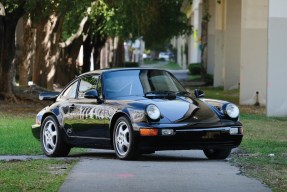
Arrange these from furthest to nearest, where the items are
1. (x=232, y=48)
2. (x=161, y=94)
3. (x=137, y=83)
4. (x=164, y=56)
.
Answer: (x=164, y=56), (x=232, y=48), (x=137, y=83), (x=161, y=94)

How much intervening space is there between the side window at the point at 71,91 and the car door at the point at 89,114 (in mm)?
141

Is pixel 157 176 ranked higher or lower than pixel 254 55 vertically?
lower

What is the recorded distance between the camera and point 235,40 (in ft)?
140

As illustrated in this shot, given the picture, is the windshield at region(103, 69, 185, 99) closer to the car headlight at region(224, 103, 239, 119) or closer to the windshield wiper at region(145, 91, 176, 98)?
the windshield wiper at region(145, 91, 176, 98)

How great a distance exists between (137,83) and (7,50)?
1472 centimetres

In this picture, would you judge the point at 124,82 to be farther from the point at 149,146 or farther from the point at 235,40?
the point at 235,40

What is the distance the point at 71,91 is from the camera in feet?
44.5

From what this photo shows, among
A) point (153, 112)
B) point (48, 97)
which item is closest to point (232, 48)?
point (48, 97)

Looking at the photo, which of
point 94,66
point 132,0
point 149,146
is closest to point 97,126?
point 149,146

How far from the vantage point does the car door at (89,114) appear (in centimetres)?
1243

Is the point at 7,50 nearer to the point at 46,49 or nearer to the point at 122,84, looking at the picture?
the point at 46,49

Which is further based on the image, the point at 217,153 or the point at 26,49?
the point at 26,49

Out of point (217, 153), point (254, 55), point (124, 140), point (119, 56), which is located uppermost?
point (254, 55)

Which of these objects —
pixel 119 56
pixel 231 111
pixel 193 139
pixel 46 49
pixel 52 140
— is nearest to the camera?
pixel 193 139
